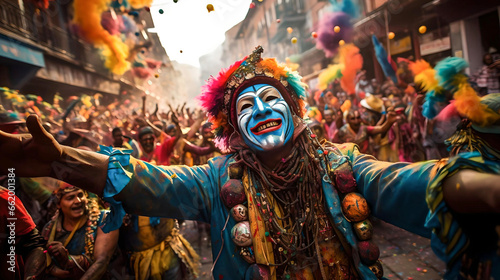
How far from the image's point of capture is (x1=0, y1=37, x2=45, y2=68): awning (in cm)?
732

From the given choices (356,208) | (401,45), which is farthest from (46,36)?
(401,45)

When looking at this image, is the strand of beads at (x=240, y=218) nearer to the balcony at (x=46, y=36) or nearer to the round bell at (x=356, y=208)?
the round bell at (x=356, y=208)

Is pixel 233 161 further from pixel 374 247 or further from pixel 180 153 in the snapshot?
pixel 180 153

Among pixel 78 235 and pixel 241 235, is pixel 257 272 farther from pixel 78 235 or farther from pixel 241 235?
pixel 78 235

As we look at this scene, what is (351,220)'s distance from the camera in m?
1.73

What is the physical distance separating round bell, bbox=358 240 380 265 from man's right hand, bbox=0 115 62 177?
159 centimetres

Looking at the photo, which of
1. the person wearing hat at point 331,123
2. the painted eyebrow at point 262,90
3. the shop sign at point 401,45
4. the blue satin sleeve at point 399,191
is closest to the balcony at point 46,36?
the person wearing hat at point 331,123

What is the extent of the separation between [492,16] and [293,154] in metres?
11.4

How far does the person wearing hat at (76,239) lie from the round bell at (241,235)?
162cm

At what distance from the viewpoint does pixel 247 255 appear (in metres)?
1.74

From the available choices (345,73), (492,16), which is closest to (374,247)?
(492,16)

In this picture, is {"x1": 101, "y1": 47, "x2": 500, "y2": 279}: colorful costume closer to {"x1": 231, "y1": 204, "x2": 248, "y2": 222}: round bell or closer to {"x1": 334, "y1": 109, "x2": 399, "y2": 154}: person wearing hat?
{"x1": 231, "y1": 204, "x2": 248, "y2": 222}: round bell

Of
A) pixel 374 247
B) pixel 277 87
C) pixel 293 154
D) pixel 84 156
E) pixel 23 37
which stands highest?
pixel 23 37

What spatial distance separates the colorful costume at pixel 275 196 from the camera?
5.10ft
